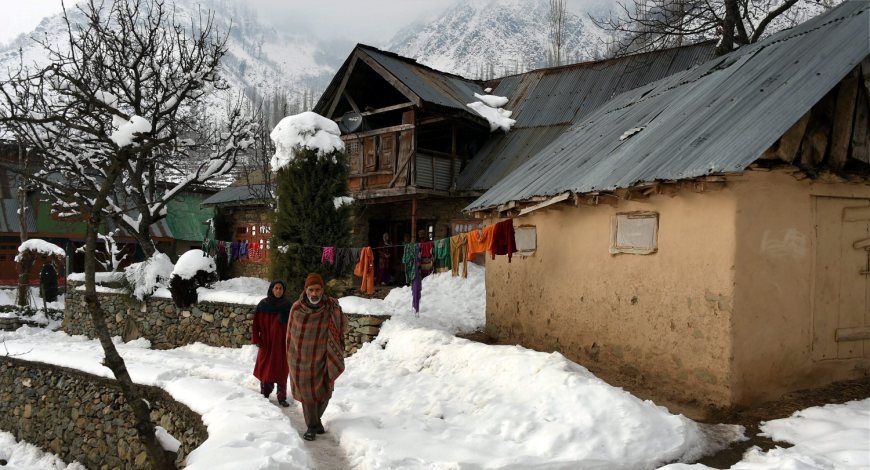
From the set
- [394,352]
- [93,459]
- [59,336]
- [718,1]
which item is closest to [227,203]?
[59,336]

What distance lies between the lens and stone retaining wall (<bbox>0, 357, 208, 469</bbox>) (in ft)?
26.0

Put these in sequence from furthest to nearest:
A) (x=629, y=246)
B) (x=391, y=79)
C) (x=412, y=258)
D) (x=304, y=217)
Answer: (x=391, y=79)
(x=304, y=217)
(x=412, y=258)
(x=629, y=246)

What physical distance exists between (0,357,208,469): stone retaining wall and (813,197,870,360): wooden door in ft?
25.4

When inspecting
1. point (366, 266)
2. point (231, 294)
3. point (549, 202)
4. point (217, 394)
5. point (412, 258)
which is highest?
point (549, 202)

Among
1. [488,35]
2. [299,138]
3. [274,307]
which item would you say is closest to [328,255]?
[299,138]

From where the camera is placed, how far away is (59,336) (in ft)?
52.5

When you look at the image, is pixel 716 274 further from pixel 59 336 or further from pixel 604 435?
pixel 59 336

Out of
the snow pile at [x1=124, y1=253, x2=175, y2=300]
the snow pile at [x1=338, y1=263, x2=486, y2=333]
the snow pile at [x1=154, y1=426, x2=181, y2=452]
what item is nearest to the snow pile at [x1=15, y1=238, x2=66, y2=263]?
the snow pile at [x1=124, y1=253, x2=175, y2=300]

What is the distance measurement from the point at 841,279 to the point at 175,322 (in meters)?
13.8

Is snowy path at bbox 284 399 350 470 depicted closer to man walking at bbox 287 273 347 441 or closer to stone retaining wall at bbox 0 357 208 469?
man walking at bbox 287 273 347 441

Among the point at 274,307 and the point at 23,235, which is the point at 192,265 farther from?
the point at 23,235

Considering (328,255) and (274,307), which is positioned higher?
(328,255)

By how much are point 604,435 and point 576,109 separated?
13.6m

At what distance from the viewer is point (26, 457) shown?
408 inches
